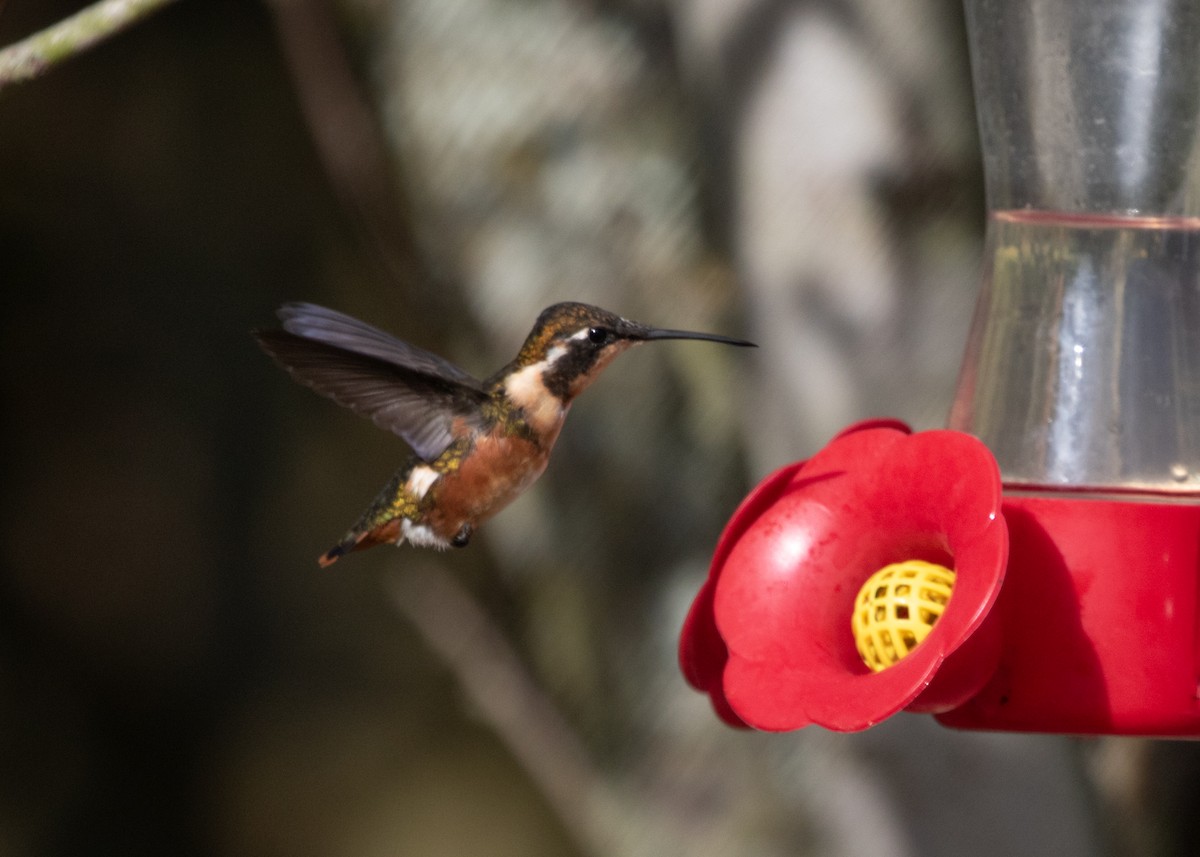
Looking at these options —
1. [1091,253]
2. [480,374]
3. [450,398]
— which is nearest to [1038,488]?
[1091,253]

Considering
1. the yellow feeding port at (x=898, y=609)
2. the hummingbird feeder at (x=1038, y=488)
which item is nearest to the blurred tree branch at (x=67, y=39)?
the hummingbird feeder at (x=1038, y=488)

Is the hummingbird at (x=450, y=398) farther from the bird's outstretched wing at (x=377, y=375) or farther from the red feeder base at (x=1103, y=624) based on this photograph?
the red feeder base at (x=1103, y=624)

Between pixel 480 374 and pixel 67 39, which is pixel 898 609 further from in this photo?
pixel 480 374

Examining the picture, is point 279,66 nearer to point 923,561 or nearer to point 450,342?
point 450,342

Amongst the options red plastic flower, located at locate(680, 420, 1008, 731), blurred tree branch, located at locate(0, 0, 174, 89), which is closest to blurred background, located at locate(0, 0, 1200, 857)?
red plastic flower, located at locate(680, 420, 1008, 731)

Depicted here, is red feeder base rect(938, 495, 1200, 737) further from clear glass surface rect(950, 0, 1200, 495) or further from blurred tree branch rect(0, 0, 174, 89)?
blurred tree branch rect(0, 0, 174, 89)

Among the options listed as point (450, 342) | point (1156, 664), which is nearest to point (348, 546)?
point (1156, 664)

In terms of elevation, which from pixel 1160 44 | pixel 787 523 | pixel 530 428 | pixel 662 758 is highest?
pixel 1160 44
